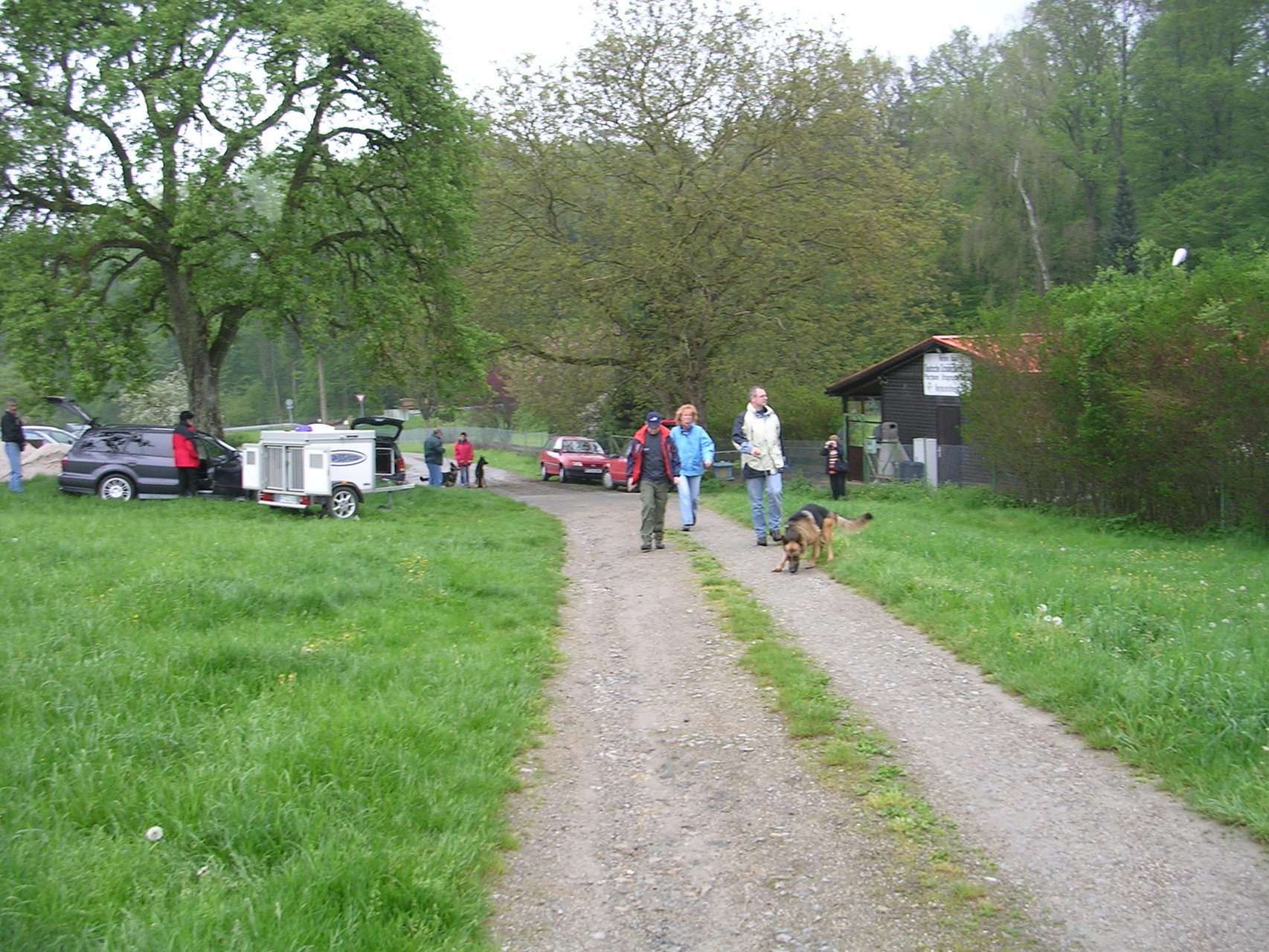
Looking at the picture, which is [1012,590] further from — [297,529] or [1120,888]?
[297,529]

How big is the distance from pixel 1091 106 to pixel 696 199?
34744mm

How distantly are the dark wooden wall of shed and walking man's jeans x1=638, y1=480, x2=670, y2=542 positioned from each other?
1556 cm

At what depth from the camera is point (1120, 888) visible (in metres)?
4.38

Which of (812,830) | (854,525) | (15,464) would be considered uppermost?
(15,464)

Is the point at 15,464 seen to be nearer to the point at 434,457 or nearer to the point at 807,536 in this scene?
the point at 434,457

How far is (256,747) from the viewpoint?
5.48 m

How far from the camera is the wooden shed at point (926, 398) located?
24.0m

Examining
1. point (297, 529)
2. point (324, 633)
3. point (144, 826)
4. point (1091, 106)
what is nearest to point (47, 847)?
point (144, 826)

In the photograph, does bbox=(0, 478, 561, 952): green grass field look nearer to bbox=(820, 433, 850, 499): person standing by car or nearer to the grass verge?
the grass verge

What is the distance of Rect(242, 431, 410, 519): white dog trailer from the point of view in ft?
61.9

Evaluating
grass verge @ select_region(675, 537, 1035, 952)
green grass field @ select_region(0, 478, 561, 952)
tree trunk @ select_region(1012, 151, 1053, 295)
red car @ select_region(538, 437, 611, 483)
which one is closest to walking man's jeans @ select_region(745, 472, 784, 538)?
green grass field @ select_region(0, 478, 561, 952)

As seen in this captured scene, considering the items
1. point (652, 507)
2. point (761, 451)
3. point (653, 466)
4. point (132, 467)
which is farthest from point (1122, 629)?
point (132, 467)

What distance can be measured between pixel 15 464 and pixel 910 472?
66.2 feet

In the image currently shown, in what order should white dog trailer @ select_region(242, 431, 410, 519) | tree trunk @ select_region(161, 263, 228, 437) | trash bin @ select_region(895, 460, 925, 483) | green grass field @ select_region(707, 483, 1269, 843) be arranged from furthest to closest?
trash bin @ select_region(895, 460, 925, 483) < tree trunk @ select_region(161, 263, 228, 437) < white dog trailer @ select_region(242, 431, 410, 519) < green grass field @ select_region(707, 483, 1269, 843)
